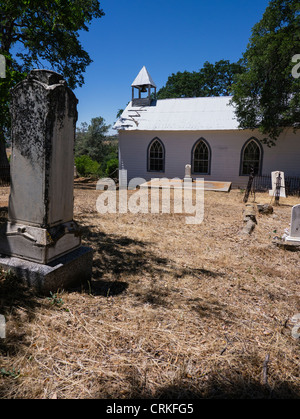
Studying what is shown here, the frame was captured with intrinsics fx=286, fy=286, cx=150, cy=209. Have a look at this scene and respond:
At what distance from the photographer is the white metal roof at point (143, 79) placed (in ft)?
71.9

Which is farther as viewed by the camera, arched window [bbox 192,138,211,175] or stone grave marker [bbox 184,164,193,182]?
arched window [bbox 192,138,211,175]

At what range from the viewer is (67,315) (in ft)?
10.7

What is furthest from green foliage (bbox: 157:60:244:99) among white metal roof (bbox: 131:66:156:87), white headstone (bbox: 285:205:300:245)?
white headstone (bbox: 285:205:300:245)

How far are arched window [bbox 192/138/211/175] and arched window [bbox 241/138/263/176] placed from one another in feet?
7.30

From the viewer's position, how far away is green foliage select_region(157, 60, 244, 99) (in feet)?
140

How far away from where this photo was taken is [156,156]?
2014cm

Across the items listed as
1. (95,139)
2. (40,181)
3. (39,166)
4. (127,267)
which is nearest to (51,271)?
(40,181)

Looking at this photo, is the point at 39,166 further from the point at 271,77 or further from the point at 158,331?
the point at 271,77

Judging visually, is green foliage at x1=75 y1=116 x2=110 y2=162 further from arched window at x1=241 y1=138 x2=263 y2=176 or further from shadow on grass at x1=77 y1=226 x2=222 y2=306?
shadow on grass at x1=77 y1=226 x2=222 y2=306

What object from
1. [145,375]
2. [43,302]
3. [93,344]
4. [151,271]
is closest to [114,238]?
[151,271]

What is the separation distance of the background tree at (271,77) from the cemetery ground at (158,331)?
12355mm

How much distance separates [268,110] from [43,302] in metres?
16.3

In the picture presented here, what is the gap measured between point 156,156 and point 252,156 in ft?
20.9
